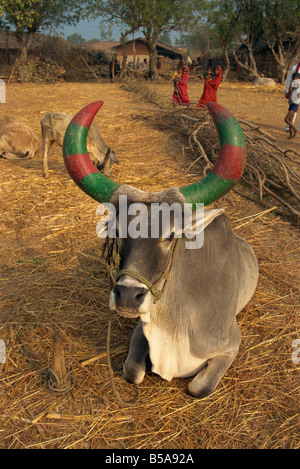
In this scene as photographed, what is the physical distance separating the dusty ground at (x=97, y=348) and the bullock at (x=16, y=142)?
6.05 feet

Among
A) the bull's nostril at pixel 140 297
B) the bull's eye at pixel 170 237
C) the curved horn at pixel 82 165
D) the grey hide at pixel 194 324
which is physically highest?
the curved horn at pixel 82 165

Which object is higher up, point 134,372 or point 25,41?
point 25,41

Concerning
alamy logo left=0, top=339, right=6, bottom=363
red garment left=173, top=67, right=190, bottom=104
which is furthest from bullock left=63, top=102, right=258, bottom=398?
red garment left=173, top=67, right=190, bottom=104

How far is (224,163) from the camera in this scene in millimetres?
2418

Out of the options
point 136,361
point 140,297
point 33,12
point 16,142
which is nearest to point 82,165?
point 140,297

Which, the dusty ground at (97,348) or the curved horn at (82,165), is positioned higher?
the curved horn at (82,165)

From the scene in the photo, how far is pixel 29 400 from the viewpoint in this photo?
276 centimetres

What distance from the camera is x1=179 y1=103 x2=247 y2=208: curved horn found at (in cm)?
239

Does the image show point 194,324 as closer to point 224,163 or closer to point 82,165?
point 224,163

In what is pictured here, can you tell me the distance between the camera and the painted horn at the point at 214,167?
2.40 meters

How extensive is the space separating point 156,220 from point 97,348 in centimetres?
153

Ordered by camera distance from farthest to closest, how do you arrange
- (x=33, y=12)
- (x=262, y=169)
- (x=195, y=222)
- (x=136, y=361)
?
(x=33, y=12) < (x=262, y=169) < (x=136, y=361) < (x=195, y=222)

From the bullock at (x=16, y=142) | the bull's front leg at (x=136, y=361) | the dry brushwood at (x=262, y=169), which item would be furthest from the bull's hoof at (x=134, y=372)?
the bullock at (x=16, y=142)

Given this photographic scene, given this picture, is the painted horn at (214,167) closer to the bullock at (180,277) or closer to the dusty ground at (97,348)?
the bullock at (180,277)
